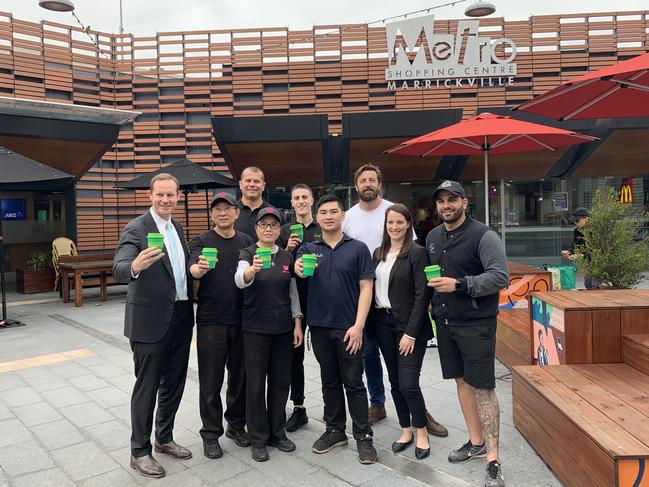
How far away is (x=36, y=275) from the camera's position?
11.4 meters

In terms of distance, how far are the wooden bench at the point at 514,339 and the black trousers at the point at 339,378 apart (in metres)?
1.93

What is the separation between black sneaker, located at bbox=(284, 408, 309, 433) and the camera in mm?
3680

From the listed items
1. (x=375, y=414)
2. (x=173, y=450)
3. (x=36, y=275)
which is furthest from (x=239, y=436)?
(x=36, y=275)

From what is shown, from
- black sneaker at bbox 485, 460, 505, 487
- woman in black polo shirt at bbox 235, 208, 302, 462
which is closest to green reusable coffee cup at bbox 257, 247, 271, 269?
woman in black polo shirt at bbox 235, 208, 302, 462

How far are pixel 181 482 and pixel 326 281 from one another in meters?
1.52

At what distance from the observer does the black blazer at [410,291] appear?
3.10 meters

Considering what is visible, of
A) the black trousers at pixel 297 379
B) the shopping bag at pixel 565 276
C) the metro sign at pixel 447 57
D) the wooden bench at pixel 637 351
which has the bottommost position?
the black trousers at pixel 297 379

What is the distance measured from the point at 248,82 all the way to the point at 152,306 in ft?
33.4

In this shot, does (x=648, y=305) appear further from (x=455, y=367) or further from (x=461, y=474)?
(x=461, y=474)

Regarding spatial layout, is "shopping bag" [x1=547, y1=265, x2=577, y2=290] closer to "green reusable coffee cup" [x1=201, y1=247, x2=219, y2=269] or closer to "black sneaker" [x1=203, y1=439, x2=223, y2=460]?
"black sneaker" [x1=203, y1=439, x2=223, y2=460]

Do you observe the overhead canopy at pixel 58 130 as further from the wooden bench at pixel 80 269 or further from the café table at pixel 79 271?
the café table at pixel 79 271

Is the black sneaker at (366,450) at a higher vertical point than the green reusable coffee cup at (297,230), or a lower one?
lower

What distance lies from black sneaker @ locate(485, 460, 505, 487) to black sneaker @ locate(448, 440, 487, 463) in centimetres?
28

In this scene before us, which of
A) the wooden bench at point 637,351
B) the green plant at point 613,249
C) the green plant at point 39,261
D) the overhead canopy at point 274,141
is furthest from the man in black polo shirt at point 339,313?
the green plant at point 39,261
